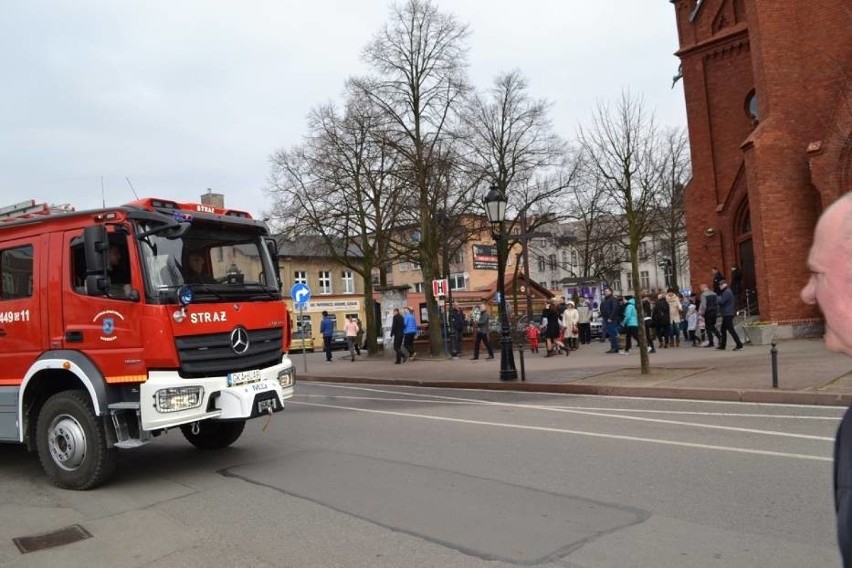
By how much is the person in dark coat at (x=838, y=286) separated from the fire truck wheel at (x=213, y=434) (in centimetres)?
794

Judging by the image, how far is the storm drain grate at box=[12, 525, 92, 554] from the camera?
16.8ft

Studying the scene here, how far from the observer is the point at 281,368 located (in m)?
7.60

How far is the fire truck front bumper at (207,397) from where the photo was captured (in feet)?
20.7

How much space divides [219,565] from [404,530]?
53.3 inches

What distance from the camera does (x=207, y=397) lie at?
661 centimetres

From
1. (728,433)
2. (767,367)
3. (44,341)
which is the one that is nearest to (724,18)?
(767,367)

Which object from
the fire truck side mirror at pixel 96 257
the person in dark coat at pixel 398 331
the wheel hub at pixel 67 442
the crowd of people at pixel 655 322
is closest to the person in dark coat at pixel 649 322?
the crowd of people at pixel 655 322

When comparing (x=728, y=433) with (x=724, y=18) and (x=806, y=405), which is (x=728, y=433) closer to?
(x=806, y=405)

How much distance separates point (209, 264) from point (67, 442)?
2257 millimetres

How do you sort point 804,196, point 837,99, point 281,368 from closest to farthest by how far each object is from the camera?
point 281,368 → point 837,99 → point 804,196

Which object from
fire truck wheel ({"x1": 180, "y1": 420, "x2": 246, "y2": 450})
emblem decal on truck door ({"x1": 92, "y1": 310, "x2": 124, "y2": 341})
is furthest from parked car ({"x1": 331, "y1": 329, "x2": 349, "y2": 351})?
emblem decal on truck door ({"x1": 92, "y1": 310, "x2": 124, "y2": 341})

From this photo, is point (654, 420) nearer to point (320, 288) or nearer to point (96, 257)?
point (96, 257)

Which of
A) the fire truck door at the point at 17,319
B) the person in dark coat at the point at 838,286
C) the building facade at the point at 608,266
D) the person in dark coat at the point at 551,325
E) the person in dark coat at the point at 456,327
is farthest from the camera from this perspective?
the building facade at the point at 608,266

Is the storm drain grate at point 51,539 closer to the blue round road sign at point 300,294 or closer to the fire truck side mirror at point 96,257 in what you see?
the fire truck side mirror at point 96,257
